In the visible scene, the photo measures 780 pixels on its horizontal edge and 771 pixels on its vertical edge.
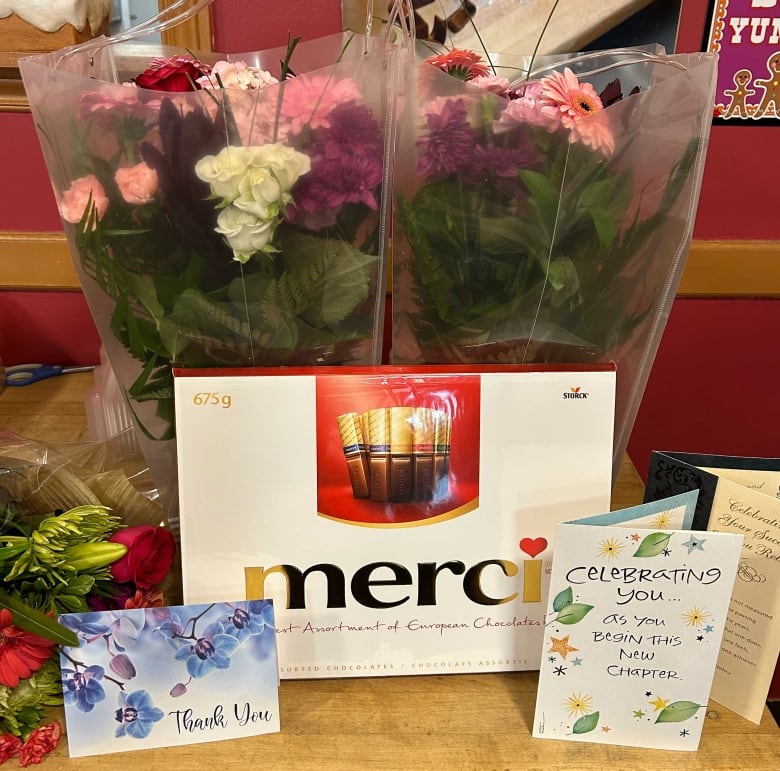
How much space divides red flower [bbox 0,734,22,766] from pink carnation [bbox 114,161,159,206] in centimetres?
46

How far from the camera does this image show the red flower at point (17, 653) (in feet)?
2.03

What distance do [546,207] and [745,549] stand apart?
34 cm

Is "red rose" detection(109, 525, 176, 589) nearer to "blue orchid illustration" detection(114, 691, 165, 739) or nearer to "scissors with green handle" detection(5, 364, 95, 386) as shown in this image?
"blue orchid illustration" detection(114, 691, 165, 739)

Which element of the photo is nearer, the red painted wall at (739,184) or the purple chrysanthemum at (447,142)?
the purple chrysanthemum at (447,142)

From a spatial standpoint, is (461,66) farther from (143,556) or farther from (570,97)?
(143,556)

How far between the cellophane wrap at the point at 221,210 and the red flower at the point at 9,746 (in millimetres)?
294

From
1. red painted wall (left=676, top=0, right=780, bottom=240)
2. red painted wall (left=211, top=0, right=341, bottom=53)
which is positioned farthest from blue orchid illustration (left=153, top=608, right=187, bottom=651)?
red painted wall (left=676, top=0, right=780, bottom=240)

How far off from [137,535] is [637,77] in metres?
0.62

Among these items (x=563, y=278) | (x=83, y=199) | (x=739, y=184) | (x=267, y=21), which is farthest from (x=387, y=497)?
(x=739, y=184)

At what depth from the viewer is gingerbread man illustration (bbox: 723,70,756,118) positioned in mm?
1219

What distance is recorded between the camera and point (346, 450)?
0.68m

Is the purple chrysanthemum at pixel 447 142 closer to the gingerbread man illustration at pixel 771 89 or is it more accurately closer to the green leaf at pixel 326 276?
the green leaf at pixel 326 276

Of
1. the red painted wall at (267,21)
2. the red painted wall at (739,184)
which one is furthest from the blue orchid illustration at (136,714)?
the red painted wall at (739,184)

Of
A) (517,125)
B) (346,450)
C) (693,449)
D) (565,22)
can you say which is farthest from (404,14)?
(693,449)
